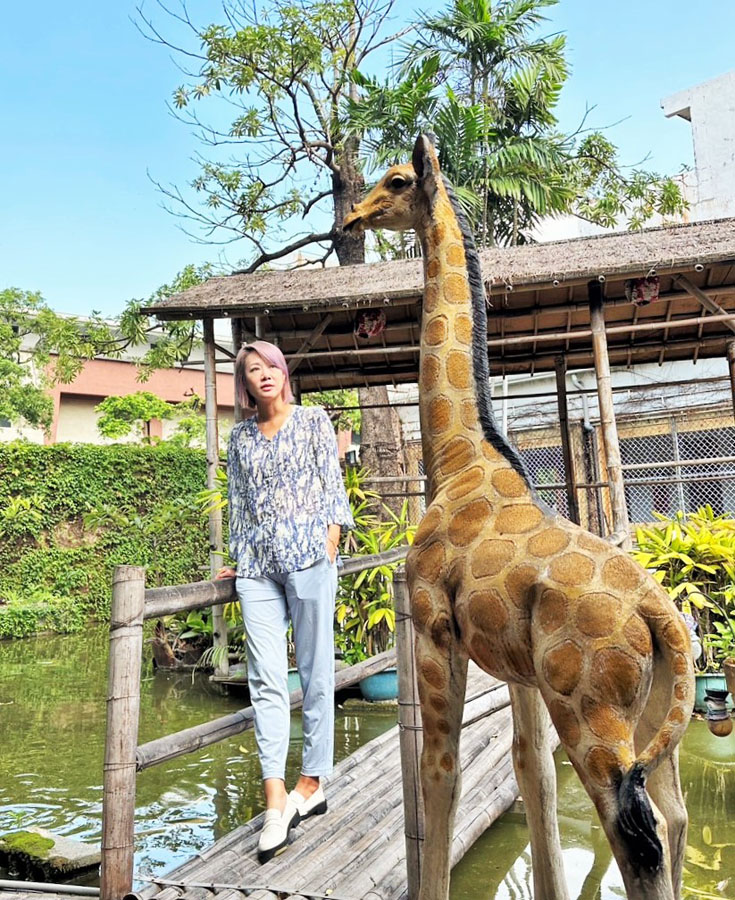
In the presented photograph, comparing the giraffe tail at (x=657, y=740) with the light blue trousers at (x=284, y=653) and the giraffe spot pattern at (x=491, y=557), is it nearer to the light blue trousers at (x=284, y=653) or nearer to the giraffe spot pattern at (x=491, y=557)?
the giraffe spot pattern at (x=491, y=557)

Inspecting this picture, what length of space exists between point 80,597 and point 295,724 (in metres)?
7.08

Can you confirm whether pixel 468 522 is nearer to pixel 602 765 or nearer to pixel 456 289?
pixel 602 765

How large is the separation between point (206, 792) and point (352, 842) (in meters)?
2.04

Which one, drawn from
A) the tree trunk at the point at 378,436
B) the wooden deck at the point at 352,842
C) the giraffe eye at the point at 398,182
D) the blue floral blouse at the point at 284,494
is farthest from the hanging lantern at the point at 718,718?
the tree trunk at the point at 378,436

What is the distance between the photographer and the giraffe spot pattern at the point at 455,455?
7.51ft

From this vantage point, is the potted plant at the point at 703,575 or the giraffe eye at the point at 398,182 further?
the potted plant at the point at 703,575

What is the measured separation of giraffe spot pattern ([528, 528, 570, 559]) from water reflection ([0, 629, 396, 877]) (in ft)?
8.40

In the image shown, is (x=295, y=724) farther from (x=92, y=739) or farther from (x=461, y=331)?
(x=461, y=331)

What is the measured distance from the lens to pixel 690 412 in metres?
12.3

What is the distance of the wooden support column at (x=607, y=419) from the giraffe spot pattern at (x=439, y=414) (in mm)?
4280

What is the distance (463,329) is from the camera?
96.3 inches

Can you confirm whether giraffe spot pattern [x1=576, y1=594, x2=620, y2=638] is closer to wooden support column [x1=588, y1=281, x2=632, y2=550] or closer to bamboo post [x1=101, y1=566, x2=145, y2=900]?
bamboo post [x1=101, y1=566, x2=145, y2=900]

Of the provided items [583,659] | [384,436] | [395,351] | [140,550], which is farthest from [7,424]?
[583,659]

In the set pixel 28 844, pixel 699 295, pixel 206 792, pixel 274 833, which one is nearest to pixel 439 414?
pixel 274 833
